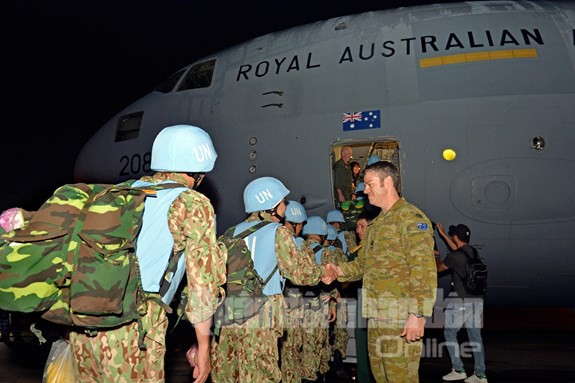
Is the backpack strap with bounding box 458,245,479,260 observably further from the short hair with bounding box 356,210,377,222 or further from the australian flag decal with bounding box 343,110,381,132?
the australian flag decal with bounding box 343,110,381,132

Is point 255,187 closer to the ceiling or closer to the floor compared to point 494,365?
closer to the ceiling

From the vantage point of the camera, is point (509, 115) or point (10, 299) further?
point (509, 115)

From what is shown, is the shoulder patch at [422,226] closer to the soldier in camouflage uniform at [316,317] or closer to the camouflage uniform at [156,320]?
the camouflage uniform at [156,320]

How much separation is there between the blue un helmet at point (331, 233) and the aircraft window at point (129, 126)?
4.22m

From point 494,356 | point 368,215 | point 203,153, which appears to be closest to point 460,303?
point 368,215

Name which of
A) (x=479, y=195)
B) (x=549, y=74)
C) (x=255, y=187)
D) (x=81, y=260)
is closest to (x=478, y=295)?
(x=479, y=195)

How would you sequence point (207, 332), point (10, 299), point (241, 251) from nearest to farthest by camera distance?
1. point (10, 299)
2. point (207, 332)
3. point (241, 251)

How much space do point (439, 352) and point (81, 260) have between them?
7478mm

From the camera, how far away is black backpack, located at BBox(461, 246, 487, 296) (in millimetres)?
6664

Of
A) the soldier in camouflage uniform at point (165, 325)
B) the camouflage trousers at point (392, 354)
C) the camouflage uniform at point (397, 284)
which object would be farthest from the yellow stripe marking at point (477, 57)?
the soldier in camouflage uniform at point (165, 325)

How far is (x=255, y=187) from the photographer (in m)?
4.68

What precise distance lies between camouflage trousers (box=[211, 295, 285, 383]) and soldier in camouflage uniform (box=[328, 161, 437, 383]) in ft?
2.63

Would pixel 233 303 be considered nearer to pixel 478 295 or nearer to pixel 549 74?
pixel 478 295

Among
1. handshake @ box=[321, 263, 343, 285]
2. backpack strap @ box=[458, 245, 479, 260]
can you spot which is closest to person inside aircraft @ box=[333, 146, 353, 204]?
backpack strap @ box=[458, 245, 479, 260]
